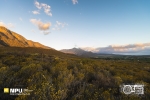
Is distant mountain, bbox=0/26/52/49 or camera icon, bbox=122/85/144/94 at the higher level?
distant mountain, bbox=0/26/52/49

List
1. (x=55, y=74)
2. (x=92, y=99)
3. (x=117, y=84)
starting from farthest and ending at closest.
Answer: (x=55, y=74), (x=117, y=84), (x=92, y=99)

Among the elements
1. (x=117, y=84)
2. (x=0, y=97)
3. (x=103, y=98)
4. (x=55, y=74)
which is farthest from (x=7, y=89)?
(x=117, y=84)

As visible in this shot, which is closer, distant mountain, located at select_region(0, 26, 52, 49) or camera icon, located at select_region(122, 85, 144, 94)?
camera icon, located at select_region(122, 85, 144, 94)

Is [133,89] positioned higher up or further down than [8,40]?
further down

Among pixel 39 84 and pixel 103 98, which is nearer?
pixel 103 98

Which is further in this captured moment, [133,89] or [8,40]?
[8,40]

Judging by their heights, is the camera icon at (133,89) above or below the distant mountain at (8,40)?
below

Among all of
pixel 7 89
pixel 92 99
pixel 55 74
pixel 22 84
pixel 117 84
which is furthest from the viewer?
pixel 55 74

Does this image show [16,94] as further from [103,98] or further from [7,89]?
[103,98]

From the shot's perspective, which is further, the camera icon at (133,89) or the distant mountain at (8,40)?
the distant mountain at (8,40)

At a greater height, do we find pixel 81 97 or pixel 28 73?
pixel 28 73
